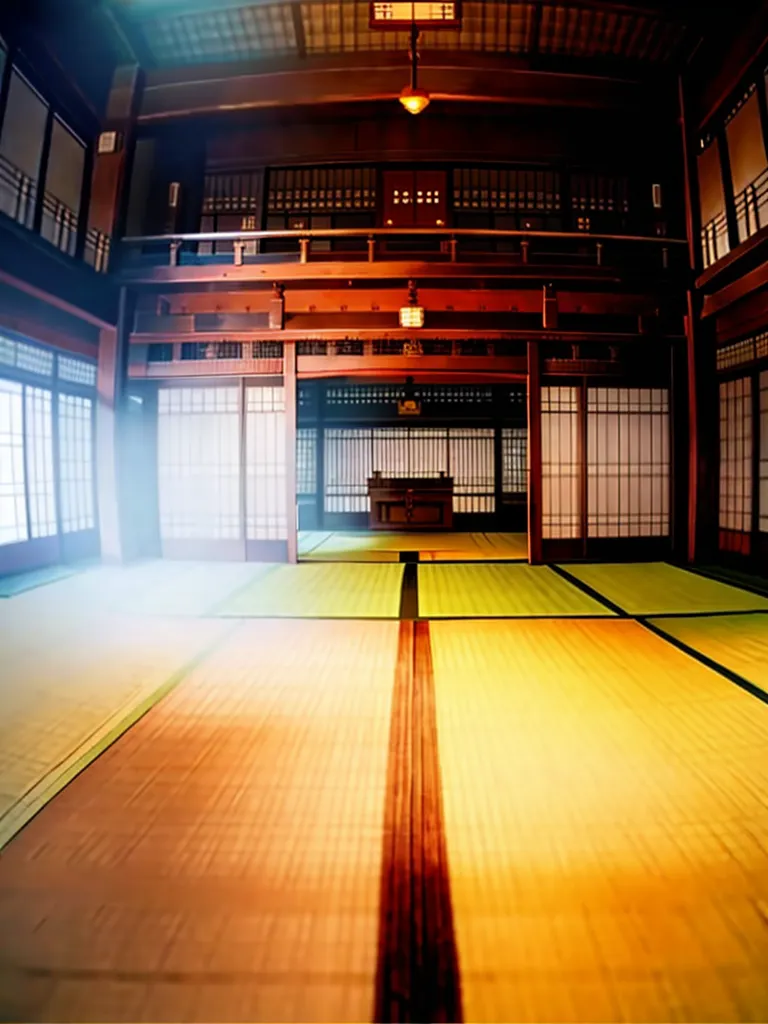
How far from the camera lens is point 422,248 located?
6891 millimetres

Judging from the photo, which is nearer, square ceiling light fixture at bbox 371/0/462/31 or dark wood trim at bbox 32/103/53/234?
square ceiling light fixture at bbox 371/0/462/31

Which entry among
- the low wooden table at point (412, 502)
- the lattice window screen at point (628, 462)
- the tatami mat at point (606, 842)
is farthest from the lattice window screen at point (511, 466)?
the tatami mat at point (606, 842)

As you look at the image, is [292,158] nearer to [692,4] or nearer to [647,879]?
[692,4]

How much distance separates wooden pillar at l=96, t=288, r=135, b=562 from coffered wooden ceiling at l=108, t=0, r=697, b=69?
304cm

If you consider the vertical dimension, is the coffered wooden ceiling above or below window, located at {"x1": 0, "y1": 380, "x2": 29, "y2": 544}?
above

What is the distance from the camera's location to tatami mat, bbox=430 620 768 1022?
3.47 feet

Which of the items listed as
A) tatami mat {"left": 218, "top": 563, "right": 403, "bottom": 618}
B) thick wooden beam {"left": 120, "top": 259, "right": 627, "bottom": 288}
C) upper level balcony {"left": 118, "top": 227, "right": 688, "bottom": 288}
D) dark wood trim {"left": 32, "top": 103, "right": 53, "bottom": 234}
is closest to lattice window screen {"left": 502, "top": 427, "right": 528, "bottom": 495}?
upper level balcony {"left": 118, "top": 227, "right": 688, "bottom": 288}

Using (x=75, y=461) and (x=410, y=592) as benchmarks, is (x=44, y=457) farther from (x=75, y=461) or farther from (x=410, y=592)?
(x=410, y=592)

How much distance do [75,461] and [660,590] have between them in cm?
722

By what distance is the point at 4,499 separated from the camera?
5.66 m

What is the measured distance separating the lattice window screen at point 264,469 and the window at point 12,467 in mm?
2545

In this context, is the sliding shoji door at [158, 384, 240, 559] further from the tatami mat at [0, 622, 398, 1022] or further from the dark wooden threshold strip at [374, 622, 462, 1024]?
the dark wooden threshold strip at [374, 622, 462, 1024]

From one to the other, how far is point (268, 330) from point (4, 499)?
3531 millimetres

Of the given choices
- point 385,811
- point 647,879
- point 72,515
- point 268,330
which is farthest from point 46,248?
point 647,879
